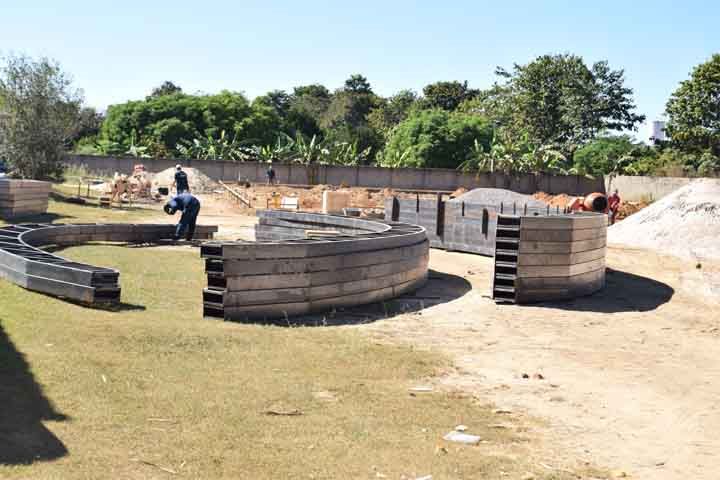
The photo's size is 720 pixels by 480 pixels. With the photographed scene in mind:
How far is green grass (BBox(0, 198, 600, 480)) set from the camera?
6562 millimetres

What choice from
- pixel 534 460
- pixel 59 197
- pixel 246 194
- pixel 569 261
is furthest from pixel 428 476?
pixel 246 194

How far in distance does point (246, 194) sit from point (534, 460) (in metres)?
39.9

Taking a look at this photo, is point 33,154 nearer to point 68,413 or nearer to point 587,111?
point 68,413

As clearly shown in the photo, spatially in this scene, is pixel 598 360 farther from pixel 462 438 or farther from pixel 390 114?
pixel 390 114

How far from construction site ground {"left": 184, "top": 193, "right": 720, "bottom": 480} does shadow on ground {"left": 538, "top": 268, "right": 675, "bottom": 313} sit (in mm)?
31

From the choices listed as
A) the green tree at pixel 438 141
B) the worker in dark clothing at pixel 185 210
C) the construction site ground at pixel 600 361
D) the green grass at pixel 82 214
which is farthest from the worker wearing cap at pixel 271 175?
the construction site ground at pixel 600 361

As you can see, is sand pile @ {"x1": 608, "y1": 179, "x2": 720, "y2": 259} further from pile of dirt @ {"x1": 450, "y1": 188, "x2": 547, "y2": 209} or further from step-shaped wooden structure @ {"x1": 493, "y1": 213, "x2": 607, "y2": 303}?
step-shaped wooden structure @ {"x1": 493, "y1": 213, "x2": 607, "y2": 303}

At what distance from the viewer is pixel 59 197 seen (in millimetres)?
34875

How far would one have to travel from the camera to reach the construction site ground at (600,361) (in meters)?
8.05

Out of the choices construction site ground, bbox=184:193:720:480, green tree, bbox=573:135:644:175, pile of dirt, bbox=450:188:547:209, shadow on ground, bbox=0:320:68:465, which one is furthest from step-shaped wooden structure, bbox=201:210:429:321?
green tree, bbox=573:135:644:175

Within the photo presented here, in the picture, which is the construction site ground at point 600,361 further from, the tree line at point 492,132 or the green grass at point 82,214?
the tree line at point 492,132

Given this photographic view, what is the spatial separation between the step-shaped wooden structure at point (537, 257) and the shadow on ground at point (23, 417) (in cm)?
952

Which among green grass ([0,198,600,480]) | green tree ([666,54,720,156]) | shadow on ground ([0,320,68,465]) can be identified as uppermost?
green tree ([666,54,720,156])

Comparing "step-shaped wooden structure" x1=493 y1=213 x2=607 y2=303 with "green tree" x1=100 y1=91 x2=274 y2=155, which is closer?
"step-shaped wooden structure" x1=493 y1=213 x2=607 y2=303
